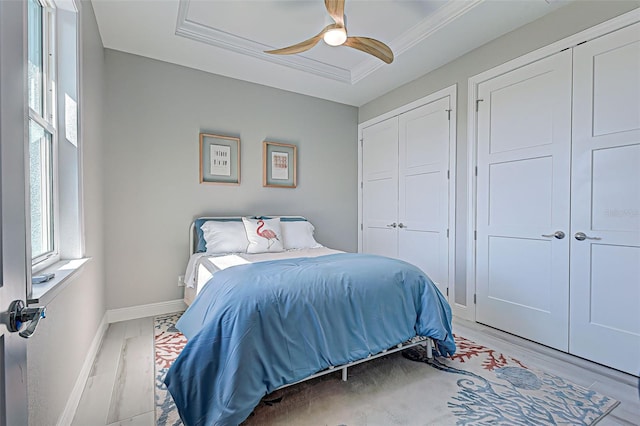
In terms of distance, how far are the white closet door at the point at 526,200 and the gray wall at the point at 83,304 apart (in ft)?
10.4

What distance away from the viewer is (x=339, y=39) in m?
2.36

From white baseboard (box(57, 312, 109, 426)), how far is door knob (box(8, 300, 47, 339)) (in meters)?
1.20

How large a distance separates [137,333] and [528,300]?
3.41 metres

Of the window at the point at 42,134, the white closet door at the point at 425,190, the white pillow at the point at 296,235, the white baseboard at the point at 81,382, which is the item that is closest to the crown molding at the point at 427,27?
the white closet door at the point at 425,190

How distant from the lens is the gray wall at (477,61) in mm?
2234

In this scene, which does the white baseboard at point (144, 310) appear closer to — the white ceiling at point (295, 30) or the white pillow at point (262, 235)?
the white pillow at point (262, 235)

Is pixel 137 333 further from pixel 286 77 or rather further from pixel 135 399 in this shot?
pixel 286 77

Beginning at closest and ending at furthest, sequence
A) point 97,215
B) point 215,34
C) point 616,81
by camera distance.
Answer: point 616,81 < point 97,215 < point 215,34

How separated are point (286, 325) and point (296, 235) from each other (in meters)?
1.90

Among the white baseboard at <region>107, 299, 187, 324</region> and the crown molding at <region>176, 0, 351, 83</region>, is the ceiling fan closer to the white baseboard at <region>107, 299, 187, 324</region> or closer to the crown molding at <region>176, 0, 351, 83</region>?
the crown molding at <region>176, 0, 351, 83</region>

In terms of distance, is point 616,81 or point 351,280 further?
point 616,81

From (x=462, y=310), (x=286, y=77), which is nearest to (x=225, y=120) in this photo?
(x=286, y=77)

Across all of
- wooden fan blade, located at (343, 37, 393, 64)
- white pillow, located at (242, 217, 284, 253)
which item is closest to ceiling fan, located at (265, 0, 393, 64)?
wooden fan blade, located at (343, 37, 393, 64)

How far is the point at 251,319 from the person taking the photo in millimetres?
1556
